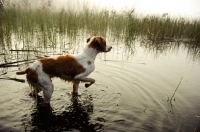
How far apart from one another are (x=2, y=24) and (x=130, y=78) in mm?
6502

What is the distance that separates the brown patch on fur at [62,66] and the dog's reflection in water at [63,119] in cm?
78

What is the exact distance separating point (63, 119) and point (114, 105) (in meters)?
1.25

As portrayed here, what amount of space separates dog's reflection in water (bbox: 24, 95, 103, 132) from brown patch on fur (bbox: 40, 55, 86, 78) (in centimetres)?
78

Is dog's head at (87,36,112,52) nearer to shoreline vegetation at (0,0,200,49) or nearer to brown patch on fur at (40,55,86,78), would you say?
brown patch on fur at (40,55,86,78)

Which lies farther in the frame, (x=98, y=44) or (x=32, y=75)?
Answer: (x=98, y=44)

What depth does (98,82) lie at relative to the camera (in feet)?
17.3

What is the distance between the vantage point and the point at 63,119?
334 centimetres

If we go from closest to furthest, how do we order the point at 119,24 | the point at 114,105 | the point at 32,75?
the point at 32,75 → the point at 114,105 → the point at 119,24

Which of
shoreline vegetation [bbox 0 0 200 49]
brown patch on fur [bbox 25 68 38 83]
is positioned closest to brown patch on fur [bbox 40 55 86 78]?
brown patch on fur [bbox 25 68 38 83]

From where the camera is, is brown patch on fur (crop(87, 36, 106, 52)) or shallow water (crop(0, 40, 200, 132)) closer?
shallow water (crop(0, 40, 200, 132))

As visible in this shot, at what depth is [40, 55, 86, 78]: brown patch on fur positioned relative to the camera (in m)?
3.43

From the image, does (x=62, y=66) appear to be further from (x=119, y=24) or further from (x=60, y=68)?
(x=119, y=24)

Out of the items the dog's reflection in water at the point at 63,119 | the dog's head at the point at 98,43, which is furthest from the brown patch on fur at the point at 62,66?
the dog's reflection in water at the point at 63,119

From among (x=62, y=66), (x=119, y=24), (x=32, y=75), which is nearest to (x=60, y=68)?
(x=62, y=66)
